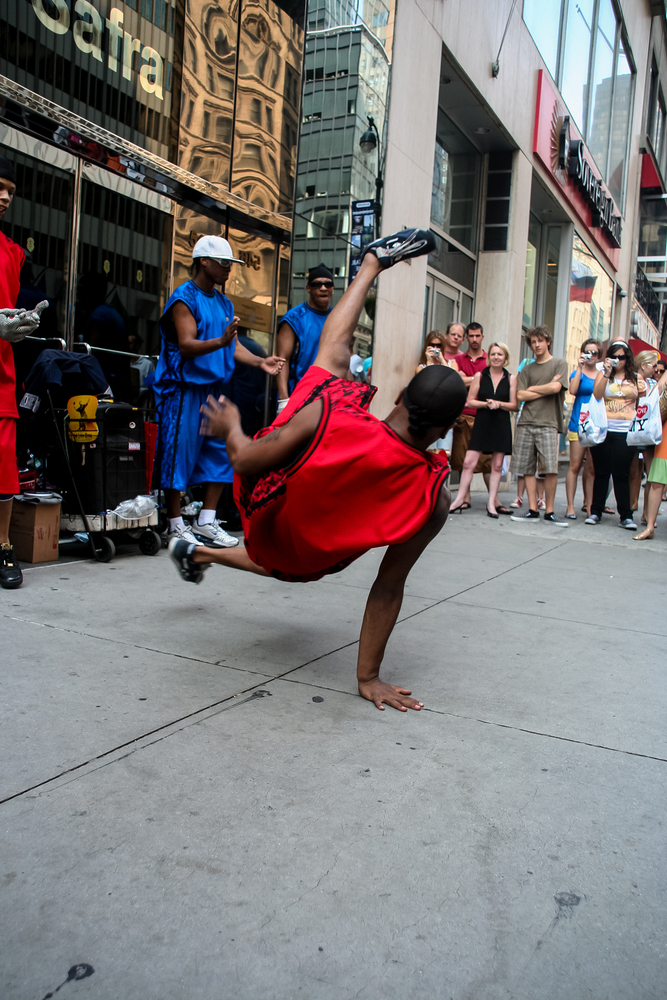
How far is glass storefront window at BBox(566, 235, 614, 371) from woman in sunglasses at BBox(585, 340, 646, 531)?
940cm

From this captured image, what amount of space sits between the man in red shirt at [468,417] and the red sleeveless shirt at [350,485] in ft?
20.4

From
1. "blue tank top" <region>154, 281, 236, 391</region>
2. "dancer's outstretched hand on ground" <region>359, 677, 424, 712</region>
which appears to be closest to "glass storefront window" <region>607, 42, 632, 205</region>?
"blue tank top" <region>154, 281, 236, 391</region>

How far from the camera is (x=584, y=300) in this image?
18047mm

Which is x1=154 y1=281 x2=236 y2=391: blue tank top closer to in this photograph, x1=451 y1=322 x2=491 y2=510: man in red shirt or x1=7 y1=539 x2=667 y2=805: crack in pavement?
x1=7 y1=539 x2=667 y2=805: crack in pavement

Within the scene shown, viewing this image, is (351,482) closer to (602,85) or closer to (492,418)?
(492,418)

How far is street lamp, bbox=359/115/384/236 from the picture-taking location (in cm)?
830

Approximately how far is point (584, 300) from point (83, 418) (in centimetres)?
1547

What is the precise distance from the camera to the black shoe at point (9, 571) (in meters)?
4.03

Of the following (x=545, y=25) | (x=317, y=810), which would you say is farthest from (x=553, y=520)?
(x=545, y=25)

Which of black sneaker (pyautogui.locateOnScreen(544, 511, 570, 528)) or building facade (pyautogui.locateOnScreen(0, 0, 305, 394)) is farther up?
building facade (pyautogui.locateOnScreen(0, 0, 305, 394))

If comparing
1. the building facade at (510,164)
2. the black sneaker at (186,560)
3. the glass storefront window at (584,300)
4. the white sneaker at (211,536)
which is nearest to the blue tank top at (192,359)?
the white sneaker at (211,536)

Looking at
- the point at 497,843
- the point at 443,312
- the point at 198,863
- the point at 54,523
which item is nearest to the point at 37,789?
the point at 198,863

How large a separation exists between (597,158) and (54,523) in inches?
682

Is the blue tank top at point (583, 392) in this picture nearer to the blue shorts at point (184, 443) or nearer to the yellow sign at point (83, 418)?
the blue shorts at point (184, 443)
